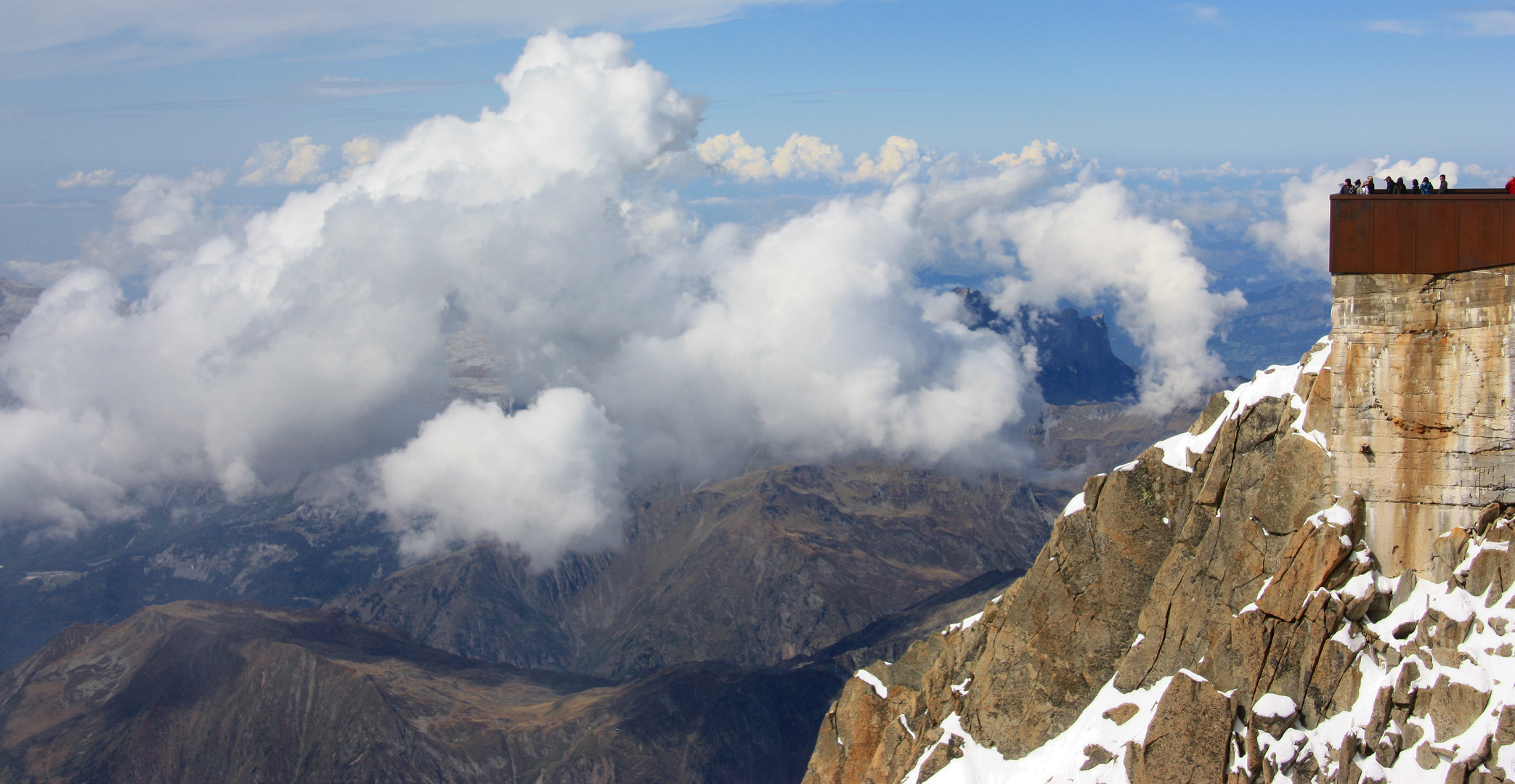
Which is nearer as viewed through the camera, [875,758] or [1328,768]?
[1328,768]

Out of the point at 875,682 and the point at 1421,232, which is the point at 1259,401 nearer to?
the point at 1421,232

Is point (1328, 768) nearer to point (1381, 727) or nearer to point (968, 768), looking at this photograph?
point (1381, 727)

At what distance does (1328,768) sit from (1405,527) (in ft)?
44.8

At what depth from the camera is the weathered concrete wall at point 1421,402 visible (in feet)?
174

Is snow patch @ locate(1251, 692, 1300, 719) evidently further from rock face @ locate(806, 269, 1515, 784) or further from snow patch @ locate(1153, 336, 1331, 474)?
snow patch @ locate(1153, 336, 1331, 474)

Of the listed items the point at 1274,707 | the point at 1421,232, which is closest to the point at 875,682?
the point at 1274,707

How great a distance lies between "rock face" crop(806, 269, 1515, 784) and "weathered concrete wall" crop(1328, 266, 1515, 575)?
0.09m

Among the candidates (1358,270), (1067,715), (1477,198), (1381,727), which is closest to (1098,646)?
(1067,715)

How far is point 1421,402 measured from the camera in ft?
178

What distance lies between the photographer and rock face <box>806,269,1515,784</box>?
51.5 meters

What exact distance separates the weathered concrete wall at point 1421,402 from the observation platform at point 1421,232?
662 millimetres

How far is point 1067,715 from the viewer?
65.6 metres

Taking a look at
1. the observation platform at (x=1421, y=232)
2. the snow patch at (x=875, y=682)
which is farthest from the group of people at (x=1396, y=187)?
the snow patch at (x=875, y=682)

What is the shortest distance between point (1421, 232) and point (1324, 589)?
66.1 ft
